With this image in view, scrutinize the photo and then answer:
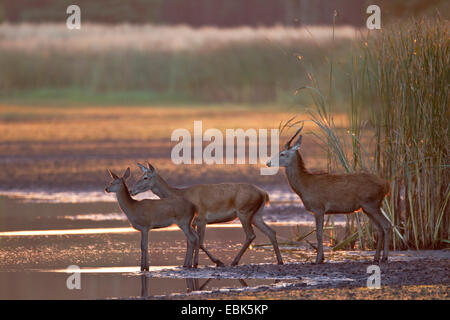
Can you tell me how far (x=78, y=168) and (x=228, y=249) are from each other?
10.5 meters

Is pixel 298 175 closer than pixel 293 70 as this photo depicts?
Yes

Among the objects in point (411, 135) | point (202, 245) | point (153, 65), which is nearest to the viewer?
point (202, 245)

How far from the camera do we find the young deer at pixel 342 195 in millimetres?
12211

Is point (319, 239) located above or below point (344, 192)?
below

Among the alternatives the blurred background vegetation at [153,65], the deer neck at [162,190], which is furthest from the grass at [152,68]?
the deer neck at [162,190]

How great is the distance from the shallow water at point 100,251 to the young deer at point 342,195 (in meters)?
0.84

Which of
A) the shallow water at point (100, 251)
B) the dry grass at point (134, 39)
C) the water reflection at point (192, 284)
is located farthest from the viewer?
the dry grass at point (134, 39)

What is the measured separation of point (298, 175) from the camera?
12.6 metres

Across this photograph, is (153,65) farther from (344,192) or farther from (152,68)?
(344,192)

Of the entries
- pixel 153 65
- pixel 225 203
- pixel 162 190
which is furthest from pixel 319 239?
pixel 153 65

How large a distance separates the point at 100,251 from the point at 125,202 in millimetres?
1078

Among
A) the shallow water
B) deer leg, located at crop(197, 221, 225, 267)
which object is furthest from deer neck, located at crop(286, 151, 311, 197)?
deer leg, located at crop(197, 221, 225, 267)

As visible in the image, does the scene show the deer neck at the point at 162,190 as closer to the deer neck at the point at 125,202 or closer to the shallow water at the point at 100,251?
the deer neck at the point at 125,202

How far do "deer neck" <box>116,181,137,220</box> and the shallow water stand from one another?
1.98 feet
